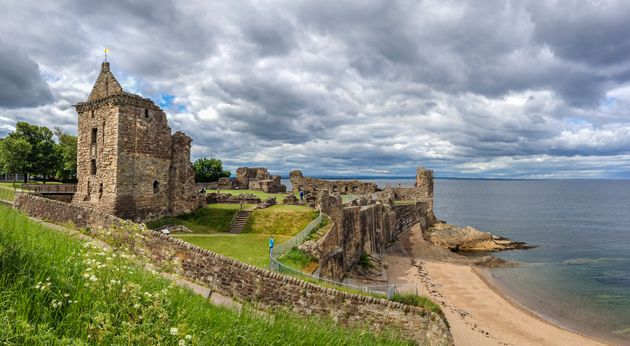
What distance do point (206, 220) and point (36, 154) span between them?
31940mm

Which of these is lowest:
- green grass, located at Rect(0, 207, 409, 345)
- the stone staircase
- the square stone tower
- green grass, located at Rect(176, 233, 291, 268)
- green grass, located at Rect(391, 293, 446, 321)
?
green grass, located at Rect(391, 293, 446, 321)

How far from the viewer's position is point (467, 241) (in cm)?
5584

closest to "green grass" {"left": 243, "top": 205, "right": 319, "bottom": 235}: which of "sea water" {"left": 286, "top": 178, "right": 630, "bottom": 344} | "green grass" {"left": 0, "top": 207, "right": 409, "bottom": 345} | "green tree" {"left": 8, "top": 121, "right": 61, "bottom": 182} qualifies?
"green grass" {"left": 0, "top": 207, "right": 409, "bottom": 345}

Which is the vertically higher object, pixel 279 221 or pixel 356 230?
pixel 279 221

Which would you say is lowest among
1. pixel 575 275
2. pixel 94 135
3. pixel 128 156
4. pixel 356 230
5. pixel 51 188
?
pixel 575 275

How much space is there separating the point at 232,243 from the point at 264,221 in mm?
5057

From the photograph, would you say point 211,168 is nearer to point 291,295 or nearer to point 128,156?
point 128,156

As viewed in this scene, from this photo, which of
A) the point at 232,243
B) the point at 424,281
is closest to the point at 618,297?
the point at 424,281

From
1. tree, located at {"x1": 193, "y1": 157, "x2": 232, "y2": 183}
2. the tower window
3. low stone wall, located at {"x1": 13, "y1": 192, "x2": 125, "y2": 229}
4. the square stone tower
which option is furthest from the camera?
tree, located at {"x1": 193, "y1": 157, "x2": 232, "y2": 183}

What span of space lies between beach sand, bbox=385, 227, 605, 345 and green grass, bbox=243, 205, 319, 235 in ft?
39.3

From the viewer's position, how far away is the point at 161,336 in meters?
5.34

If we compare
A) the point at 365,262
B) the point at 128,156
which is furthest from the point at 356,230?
the point at 128,156

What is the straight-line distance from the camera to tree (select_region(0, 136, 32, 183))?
41078 mm

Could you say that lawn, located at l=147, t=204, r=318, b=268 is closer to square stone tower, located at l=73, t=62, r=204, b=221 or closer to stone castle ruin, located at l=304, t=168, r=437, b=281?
square stone tower, located at l=73, t=62, r=204, b=221
